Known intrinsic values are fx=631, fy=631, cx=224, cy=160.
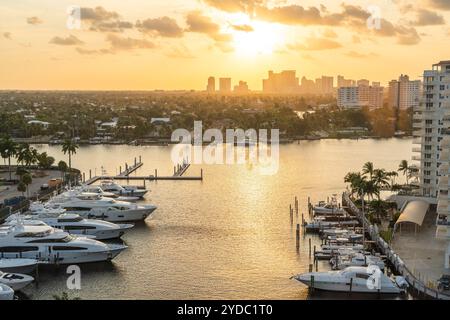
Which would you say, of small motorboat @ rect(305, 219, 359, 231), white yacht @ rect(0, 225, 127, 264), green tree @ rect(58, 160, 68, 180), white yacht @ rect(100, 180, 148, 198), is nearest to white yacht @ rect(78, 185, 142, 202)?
white yacht @ rect(100, 180, 148, 198)

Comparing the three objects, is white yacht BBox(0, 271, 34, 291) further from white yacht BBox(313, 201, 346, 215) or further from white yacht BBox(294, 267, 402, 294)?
white yacht BBox(313, 201, 346, 215)

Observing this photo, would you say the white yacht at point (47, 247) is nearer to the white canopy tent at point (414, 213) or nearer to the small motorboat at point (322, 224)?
the small motorboat at point (322, 224)

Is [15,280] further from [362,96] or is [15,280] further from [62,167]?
[362,96]

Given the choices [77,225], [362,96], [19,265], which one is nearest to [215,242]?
[77,225]

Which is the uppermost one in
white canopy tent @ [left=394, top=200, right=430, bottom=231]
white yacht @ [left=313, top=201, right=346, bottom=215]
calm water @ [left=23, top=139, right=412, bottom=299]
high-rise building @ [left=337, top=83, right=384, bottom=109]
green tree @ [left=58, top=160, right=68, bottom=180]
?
high-rise building @ [left=337, top=83, right=384, bottom=109]

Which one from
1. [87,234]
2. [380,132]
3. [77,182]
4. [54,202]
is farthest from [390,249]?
[380,132]
